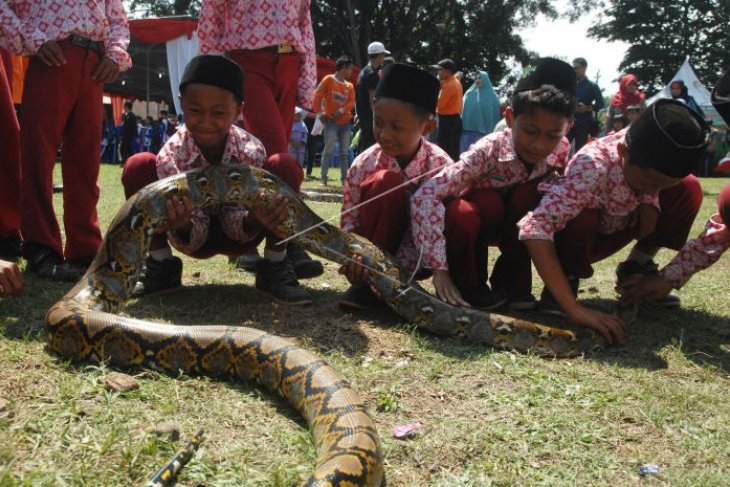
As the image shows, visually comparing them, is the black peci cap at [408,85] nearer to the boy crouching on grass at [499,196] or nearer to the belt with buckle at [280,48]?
the boy crouching on grass at [499,196]

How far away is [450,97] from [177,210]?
34.1 feet

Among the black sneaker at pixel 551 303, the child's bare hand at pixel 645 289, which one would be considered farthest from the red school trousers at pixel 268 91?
the child's bare hand at pixel 645 289

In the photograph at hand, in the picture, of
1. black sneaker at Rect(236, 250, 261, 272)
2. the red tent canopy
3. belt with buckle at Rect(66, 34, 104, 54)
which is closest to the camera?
belt with buckle at Rect(66, 34, 104, 54)

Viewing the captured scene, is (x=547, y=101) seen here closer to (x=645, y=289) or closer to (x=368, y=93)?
(x=645, y=289)

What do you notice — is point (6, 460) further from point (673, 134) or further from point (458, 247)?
point (673, 134)

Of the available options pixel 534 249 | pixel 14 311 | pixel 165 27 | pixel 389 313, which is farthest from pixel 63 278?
pixel 165 27

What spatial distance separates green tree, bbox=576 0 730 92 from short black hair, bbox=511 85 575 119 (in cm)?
5551

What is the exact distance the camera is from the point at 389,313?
14.4ft

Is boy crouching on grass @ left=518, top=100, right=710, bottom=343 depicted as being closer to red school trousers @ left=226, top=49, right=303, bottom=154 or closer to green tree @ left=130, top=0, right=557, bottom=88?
red school trousers @ left=226, top=49, right=303, bottom=154

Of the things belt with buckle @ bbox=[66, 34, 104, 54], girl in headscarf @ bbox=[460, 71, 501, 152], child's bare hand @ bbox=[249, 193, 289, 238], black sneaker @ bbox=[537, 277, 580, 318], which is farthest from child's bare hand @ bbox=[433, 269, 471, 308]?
girl in headscarf @ bbox=[460, 71, 501, 152]

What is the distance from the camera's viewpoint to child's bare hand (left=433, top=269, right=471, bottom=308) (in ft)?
13.2

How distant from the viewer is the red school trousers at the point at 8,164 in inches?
202

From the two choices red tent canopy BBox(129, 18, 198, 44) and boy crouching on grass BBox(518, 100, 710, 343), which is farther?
red tent canopy BBox(129, 18, 198, 44)

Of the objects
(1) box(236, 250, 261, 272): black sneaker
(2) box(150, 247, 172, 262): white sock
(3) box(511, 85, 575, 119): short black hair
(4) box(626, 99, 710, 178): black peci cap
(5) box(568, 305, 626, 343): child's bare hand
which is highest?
(3) box(511, 85, 575, 119): short black hair
